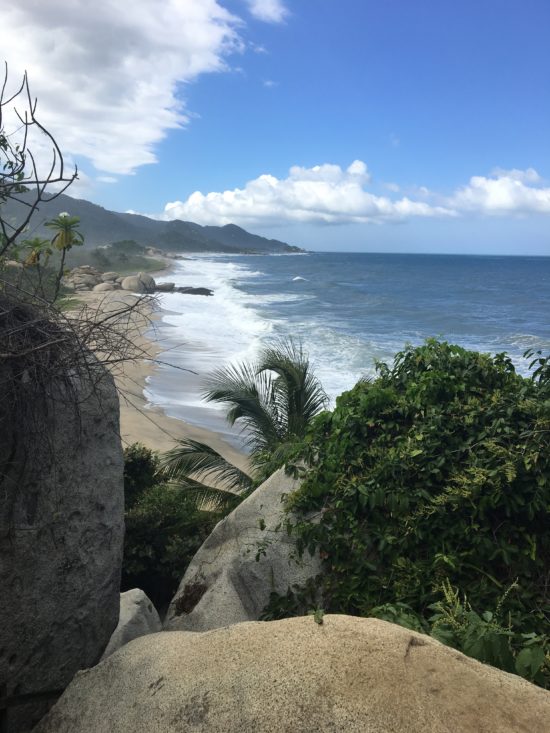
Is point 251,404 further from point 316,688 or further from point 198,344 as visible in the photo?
point 198,344

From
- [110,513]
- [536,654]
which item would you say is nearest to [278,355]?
[110,513]

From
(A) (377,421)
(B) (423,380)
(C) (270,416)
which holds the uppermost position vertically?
(B) (423,380)

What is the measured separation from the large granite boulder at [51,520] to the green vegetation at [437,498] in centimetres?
153

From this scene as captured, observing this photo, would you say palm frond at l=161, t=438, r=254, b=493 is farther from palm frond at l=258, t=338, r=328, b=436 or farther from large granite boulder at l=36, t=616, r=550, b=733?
large granite boulder at l=36, t=616, r=550, b=733

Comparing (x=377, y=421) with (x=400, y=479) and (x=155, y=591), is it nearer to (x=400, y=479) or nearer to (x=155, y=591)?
(x=400, y=479)

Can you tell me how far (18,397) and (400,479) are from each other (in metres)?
2.74

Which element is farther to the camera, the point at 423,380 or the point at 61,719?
the point at 423,380

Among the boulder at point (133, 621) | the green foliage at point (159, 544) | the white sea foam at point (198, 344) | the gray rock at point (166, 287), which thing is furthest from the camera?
the gray rock at point (166, 287)

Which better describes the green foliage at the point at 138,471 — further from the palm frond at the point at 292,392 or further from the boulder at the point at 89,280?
the boulder at the point at 89,280

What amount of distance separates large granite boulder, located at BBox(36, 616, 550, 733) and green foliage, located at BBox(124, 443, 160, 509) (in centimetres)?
475

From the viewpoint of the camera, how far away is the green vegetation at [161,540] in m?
6.65

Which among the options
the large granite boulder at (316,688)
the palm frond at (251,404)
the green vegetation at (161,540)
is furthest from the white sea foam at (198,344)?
the large granite boulder at (316,688)

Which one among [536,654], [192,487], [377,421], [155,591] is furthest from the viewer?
[192,487]

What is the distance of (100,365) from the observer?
376 centimetres
